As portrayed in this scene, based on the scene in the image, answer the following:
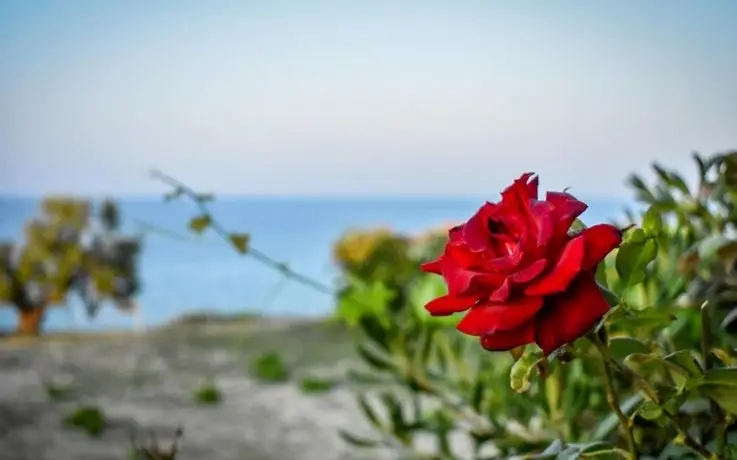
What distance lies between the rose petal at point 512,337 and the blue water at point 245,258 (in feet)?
2.25

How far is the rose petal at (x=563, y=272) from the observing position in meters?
0.23

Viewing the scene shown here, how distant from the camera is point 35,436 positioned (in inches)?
31.7

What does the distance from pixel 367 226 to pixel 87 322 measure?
321mm

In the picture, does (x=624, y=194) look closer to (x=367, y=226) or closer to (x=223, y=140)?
(x=367, y=226)

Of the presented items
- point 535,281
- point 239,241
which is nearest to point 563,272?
point 535,281

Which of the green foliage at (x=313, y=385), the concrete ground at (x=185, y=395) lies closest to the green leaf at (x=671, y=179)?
the concrete ground at (x=185, y=395)

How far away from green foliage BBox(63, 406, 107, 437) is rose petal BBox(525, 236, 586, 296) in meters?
0.68

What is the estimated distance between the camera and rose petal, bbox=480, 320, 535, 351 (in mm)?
236

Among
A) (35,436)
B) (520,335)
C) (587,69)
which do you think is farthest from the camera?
(587,69)

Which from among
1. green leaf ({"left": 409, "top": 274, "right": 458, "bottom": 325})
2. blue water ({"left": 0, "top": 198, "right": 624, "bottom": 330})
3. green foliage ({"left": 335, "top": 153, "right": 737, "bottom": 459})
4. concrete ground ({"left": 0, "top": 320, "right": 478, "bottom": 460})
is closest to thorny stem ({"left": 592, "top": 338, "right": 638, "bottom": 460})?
green foliage ({"left": 335, "top": 153, "right": 737, "bottom": 459})

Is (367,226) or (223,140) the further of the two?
(367,226)

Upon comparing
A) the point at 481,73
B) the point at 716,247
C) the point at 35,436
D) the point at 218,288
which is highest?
the point at 481,73

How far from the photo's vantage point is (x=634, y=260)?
11.3 inches

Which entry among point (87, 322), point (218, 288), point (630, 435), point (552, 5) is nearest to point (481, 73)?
point (552, 5)
